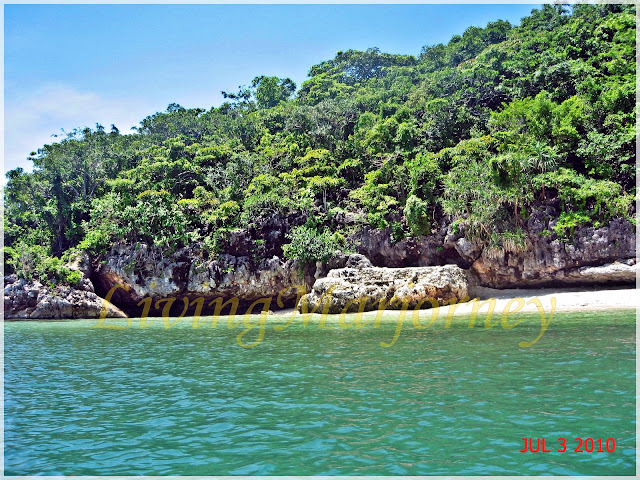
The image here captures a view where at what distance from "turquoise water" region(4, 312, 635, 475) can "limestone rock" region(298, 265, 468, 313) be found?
10937 millimetres

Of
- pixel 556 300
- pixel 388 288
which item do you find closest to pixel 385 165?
pixel 388 288

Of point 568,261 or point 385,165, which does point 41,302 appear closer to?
point 385,165

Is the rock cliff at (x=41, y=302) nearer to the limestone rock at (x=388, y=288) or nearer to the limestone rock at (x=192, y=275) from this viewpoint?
the limestone rock at (x=192, y=275)

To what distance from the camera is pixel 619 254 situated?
81.6ft

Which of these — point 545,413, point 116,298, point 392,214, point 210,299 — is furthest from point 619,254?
point 116,298

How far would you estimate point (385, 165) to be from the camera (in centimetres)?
3362

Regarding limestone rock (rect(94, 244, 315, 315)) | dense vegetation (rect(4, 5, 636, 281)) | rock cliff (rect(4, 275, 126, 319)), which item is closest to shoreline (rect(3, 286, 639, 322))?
dense vegetation (rect(4, 5, 636, 281))

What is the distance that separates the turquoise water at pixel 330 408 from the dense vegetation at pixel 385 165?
14524 millimetres

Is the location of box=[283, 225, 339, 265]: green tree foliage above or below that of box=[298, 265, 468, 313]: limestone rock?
above

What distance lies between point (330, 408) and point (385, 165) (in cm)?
2720

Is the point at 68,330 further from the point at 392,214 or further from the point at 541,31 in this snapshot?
the point at 541,31

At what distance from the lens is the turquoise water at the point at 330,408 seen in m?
5.98

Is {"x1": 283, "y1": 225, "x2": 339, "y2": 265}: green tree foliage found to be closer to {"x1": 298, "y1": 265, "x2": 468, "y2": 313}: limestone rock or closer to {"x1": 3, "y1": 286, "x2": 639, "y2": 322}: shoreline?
{"x1": 298, "y1": 265, "x2": 468, "y2": 313}: limestone rock

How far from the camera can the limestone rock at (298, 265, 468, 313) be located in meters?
26.3
